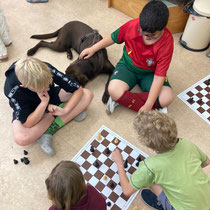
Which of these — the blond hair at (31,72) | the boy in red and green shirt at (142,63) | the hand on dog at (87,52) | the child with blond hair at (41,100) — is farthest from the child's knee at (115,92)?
the blond hair at (31,72)

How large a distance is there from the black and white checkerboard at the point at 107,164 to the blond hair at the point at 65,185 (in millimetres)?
496

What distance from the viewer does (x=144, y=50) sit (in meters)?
1.35

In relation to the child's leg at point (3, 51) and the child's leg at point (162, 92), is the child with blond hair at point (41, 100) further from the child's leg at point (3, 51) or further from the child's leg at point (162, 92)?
the child's leg at point (3, 51)

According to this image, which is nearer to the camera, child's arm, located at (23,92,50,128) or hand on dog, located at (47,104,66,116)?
child's arm, located at (23,92,50,128)

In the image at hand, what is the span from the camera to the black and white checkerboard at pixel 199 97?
1.54m

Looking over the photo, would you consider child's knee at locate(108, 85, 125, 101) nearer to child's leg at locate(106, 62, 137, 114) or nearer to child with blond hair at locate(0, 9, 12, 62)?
child's leg at locate(106, 62, 137, 114)

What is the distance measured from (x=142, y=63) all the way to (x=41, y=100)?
2.16ft

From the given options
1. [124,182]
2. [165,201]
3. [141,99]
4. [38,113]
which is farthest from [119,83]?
[165,201]

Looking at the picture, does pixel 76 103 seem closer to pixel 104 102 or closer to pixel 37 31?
pixel 104 102

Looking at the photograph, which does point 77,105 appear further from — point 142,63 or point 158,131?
point 158,131

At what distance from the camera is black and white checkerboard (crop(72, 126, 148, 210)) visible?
1.19 meters

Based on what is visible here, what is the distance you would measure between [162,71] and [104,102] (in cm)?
46

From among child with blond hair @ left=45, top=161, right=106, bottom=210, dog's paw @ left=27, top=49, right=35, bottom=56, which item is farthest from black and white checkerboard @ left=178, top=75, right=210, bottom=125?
dog's paw @ left=27, top=49, right=35, bottom=56

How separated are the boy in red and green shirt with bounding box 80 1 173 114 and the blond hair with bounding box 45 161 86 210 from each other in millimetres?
724
